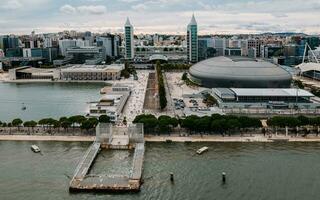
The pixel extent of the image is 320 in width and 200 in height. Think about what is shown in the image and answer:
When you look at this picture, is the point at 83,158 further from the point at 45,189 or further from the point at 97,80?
the point at 97,80

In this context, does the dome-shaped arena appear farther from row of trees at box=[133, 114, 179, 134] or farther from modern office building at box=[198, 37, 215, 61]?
modern office building at box=[198, 37, 215, 61]

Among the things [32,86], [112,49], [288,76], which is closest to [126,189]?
[288,76]

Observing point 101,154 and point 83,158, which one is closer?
point 83,158

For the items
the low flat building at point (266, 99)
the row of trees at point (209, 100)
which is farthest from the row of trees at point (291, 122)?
the row of trees at point (209, 100)

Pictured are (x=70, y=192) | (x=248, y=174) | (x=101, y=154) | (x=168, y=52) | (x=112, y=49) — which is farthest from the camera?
(x=168, y=52)

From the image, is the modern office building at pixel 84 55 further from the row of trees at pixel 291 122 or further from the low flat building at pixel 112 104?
the row of trees at pixel 291 122

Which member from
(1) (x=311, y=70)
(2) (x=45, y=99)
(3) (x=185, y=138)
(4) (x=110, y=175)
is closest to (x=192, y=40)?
(1) (x=311, y=70)
